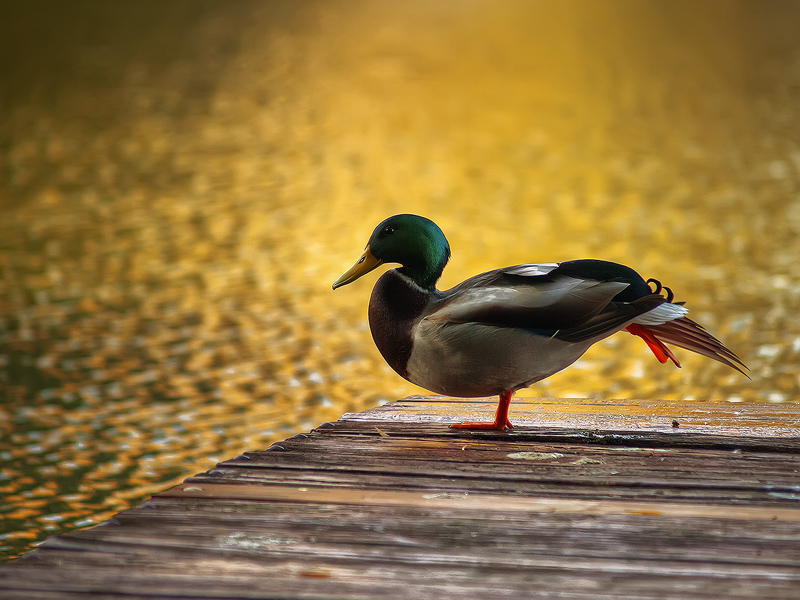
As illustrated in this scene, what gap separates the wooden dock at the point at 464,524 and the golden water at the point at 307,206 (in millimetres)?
1973

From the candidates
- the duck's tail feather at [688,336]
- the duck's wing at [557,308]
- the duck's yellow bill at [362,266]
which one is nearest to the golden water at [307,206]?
the duck's yellow bill at [362,266]

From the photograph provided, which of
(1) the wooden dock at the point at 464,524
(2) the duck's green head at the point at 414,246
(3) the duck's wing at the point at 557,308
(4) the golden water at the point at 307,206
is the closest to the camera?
(1) the wooden dock at the point at 464,524

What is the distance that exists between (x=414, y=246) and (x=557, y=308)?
14.0 inches

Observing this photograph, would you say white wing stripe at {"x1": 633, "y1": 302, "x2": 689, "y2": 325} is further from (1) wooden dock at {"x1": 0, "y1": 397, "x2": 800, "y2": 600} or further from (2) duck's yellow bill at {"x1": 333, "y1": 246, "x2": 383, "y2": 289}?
(2) duck's yellow bill at {"x1": 333, "y1": 246, "x2": 383, "y2": 289}

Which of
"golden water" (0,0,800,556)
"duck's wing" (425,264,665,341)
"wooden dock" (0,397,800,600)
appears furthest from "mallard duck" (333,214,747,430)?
"golden water" (0,0,800,556)

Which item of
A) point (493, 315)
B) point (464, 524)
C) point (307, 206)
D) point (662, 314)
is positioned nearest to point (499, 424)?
point (493, 315)

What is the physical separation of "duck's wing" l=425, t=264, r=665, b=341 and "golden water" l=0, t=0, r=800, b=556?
212 centimetres

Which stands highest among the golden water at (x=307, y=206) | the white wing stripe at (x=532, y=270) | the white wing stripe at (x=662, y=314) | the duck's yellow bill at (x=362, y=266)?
the golden water at (x=307, y=206)

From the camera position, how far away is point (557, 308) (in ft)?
6.38

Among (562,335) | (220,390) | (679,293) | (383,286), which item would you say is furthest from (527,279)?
(679,293)

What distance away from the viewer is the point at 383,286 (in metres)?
2.09

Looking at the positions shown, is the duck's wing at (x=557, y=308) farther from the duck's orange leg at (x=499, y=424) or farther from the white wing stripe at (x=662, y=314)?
the duck's orange leg at (x=499, y=424)

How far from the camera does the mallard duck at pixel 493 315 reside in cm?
195

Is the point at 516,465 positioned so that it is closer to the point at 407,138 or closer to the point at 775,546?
the point at 775,546
